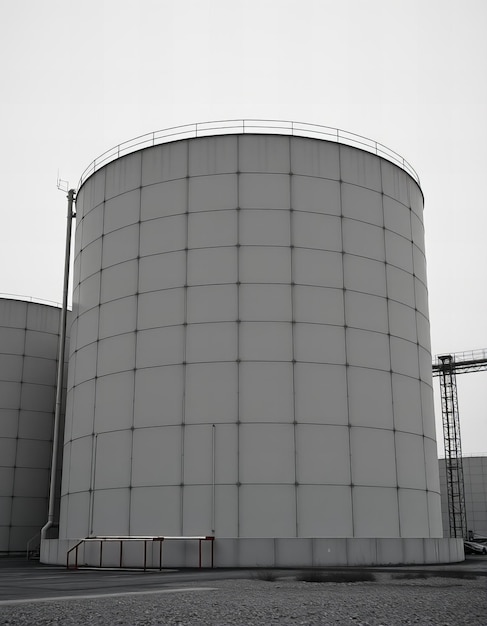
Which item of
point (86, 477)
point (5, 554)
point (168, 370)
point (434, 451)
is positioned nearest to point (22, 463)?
point (5, 554)

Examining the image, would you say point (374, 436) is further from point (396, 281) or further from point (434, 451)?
point (396, 281)

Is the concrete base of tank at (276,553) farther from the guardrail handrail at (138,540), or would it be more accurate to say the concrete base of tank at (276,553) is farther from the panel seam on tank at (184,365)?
the panel seam on tank at (184,365)

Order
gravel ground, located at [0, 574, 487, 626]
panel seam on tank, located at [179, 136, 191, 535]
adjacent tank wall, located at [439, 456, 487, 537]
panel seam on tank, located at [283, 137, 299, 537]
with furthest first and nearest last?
adjacent tank wall, located at [439, 456, 487, 537] → panel seam on tank, located at [179, 136, 191, 535] → panel seam on tank, located at [283, 137, 299, 537] → gravel ground, located at [0, 574, 487, 626]

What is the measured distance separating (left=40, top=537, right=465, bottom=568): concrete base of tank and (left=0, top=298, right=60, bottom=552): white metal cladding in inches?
582

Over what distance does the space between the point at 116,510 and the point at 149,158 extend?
14131 millimetres

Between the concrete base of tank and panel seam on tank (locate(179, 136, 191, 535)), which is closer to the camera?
the concrete base of tank

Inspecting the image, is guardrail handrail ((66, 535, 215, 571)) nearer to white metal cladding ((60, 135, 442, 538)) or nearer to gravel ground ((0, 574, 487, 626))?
white metal cladding ((60, 135, 442, 538))

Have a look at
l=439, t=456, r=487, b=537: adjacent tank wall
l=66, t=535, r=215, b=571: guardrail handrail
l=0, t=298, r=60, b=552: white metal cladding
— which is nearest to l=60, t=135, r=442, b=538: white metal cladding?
l=66, t=535, r=215, b=571: guardrail handrail

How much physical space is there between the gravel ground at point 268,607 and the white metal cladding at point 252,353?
11777mm

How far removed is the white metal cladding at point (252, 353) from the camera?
27.8 m

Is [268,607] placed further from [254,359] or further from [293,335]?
[293,335]

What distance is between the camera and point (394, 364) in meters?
30.9

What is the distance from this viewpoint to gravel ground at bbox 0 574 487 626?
1071cm

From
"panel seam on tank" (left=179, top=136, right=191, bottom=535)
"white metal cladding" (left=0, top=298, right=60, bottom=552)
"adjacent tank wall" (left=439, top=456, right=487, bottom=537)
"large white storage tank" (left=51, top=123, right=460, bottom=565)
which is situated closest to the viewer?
"large white storage tank" (left=51, top=123, right=460, bottom=565)
